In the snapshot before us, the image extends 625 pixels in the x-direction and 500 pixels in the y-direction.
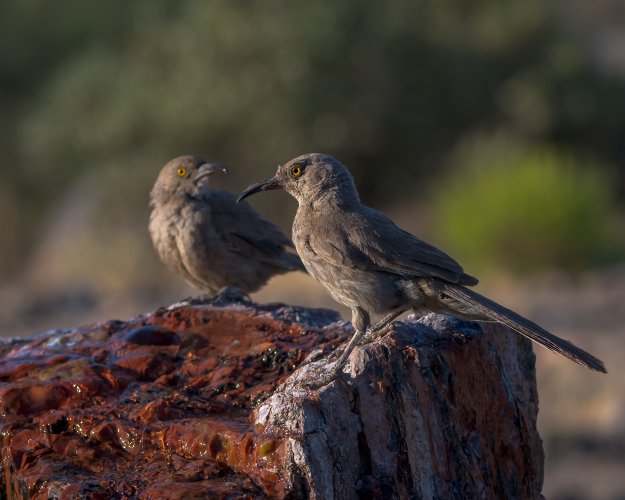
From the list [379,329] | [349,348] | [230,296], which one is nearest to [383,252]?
[379,329]

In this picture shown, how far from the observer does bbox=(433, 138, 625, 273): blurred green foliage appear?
15.7m

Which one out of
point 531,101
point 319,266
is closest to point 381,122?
point 531,101

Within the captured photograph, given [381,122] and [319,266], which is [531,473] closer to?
[319,266]

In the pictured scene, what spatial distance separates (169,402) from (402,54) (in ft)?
57.2

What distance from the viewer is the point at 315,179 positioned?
553 cm

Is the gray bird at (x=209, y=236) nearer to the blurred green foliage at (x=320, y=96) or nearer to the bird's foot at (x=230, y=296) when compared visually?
the bird's foot at (x=230, y=296)

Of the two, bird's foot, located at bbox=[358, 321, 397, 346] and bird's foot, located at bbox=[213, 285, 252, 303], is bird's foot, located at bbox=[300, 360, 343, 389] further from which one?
bird's foot, located at bbox=[213, 285, 252, 303]

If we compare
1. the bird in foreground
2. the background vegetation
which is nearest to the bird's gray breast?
the bird in foreground

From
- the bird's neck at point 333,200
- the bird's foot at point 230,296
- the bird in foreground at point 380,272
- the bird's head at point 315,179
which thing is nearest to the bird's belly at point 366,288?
the bird in foreground at point 380,272

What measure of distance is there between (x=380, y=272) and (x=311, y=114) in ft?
51.3

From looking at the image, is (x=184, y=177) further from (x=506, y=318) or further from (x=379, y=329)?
(x=506, y=318)

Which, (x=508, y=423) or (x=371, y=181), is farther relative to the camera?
(x=371, y=181)

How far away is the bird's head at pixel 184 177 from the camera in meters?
7.96

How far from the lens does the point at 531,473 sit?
4887 millimetres
